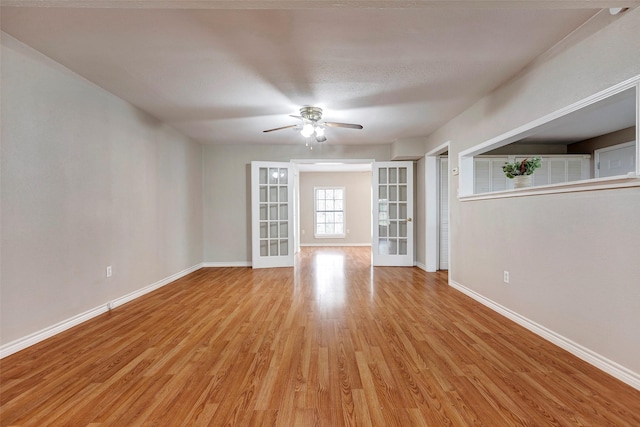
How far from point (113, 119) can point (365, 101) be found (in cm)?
283

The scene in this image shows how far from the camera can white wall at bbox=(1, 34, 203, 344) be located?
7.27ft

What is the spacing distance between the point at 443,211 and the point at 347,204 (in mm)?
4182

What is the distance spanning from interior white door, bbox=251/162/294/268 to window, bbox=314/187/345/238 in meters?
3.47

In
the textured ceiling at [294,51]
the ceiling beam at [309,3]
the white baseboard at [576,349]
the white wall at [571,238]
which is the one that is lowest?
the white baseboard at [576,349]

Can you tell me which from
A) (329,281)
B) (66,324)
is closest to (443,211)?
(329,281)

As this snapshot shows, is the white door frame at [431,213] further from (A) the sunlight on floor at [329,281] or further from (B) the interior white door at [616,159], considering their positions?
(B) the interior white door at [616,159]

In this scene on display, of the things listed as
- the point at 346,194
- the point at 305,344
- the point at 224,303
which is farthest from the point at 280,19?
the point at 346,194

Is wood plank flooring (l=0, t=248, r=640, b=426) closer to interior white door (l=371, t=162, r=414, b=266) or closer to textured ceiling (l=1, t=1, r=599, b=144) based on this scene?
textured ceiling (l=1, t=1, r=599, b=144)

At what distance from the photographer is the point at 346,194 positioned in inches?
365

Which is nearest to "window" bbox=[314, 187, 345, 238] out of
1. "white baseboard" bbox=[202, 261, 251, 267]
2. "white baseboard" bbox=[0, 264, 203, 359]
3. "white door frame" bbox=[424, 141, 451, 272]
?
"white baseboard" bbox=[202, 261, 251, 267]

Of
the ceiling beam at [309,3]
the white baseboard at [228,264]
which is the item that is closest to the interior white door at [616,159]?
the ceiling beam at [309,3]

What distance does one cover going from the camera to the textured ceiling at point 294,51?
1944 mm

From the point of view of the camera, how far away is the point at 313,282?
14.7 ft

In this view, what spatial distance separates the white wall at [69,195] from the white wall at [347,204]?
5.30 m
